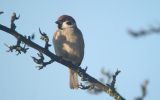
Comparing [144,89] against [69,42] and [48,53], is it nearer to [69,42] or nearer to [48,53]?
Answer: [48,53]

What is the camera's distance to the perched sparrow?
4693 millimetres

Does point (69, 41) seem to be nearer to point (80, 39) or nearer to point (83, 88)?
point (80, 39)

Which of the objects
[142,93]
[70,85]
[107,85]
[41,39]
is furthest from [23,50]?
[70,85]

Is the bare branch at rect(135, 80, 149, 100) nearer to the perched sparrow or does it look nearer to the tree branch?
the tree branch

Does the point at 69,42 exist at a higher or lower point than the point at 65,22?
lower

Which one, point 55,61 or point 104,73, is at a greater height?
point 104,73

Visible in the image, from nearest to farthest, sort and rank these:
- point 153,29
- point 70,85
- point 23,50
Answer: point 153,29 → point 23,50 → point 70,85

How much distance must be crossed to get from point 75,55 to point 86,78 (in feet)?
10.2

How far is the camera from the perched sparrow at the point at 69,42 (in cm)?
469

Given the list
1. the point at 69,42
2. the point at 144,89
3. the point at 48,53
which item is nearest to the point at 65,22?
the point at 69,42

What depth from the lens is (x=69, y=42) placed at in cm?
495

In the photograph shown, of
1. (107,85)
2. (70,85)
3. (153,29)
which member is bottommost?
(70,85)

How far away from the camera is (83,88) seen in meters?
1.76

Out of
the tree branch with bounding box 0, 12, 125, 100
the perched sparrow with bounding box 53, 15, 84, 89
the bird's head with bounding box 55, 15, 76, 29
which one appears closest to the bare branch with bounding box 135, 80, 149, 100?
the tree branch with bounding box 0, 12, 125, 100
